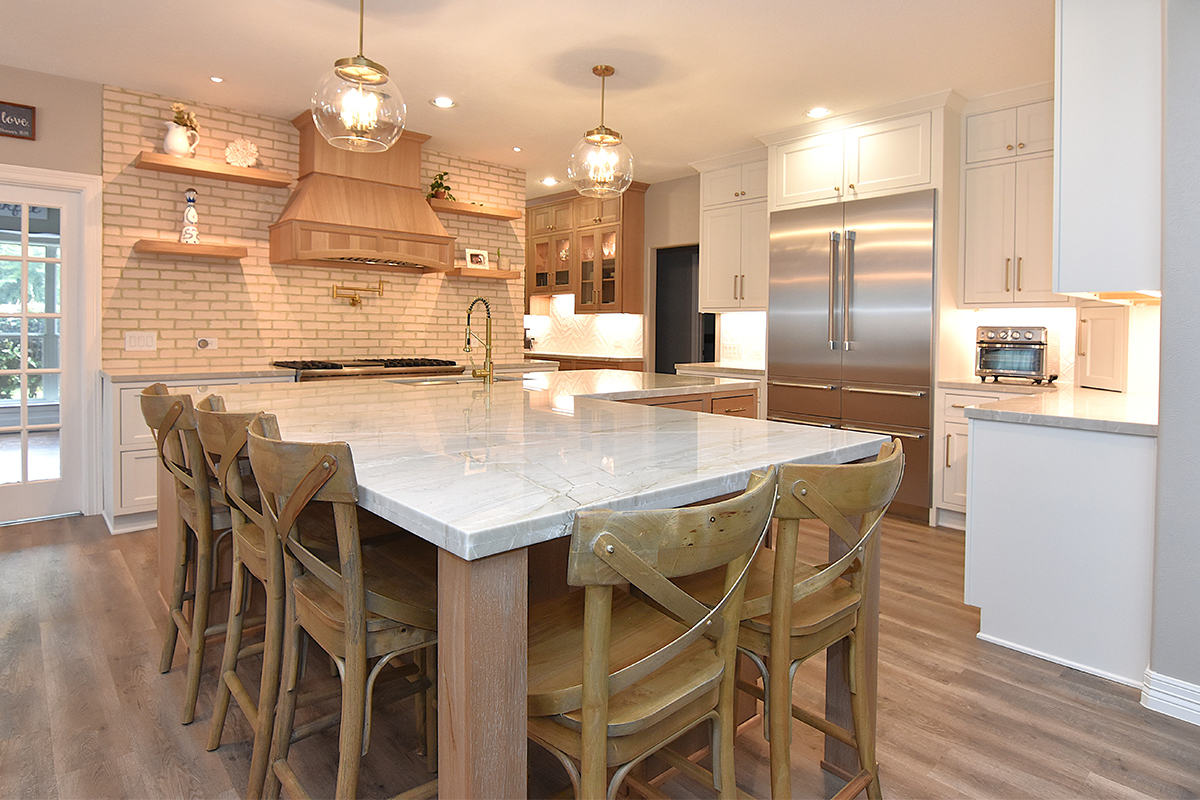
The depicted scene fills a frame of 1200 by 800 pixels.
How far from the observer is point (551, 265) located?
760 centimetres

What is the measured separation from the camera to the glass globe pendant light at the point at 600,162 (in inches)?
126

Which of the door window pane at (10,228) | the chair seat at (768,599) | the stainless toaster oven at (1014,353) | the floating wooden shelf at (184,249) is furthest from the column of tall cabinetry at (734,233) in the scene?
the door window pane at (10,228)

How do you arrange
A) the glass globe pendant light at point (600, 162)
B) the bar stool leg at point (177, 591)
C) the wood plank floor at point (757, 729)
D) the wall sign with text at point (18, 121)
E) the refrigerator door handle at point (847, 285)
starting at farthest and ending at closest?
the refrigerator door handle at point (847, 285)
the wall sign with text at point (18, 121)
the glass globe pendant light at point (600, 162)
the bar stool leg at point (177, 591)
the wood plank floor at point (757, 729)

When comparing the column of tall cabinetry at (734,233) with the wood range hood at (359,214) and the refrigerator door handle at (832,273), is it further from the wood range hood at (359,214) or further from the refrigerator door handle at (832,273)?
the wood range hood at (359,214)

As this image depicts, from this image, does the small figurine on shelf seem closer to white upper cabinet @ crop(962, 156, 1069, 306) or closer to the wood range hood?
the wood range hood

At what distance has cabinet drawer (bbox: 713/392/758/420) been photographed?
3863 millimetres

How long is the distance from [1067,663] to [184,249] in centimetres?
513

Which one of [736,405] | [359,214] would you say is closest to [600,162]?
[736,405]

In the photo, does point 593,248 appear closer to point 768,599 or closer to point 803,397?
point 803,397

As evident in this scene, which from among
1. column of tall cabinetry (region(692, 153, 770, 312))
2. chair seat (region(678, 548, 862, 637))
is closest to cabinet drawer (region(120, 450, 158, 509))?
chair seat (region(678, 548, 862, 637))

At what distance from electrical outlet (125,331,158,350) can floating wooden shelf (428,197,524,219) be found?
2.24 metres

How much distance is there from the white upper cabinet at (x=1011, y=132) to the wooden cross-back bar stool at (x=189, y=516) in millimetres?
4628

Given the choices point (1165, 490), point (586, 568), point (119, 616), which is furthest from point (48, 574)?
point (1165, 490)

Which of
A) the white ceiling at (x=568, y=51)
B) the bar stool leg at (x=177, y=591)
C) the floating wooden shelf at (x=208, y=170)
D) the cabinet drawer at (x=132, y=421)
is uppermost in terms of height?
the white ceiling at (x=568, y=51)
